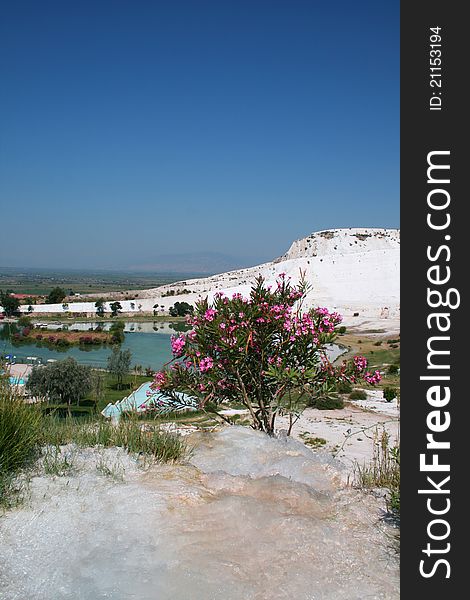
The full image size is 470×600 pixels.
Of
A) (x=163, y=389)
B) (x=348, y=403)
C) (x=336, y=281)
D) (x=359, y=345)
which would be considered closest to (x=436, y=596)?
(x=163, y=389)

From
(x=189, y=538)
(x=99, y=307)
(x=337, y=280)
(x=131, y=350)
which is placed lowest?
(x=131, y=350)

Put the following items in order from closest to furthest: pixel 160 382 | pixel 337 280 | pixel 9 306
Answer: pixel 160 382 → pixel 337 280 → pixel 9 306

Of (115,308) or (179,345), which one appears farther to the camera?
(115,308)

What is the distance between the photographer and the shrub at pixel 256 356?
6301mm

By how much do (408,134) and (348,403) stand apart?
21725 mm

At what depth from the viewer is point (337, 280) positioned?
86.1 metres

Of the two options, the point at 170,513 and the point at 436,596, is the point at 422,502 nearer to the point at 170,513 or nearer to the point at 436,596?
the point at 436,596

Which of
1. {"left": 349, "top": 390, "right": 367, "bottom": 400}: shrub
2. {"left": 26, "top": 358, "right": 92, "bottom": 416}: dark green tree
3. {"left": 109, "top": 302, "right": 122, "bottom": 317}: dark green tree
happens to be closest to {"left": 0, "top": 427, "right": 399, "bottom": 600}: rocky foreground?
{"left": 349, "top": 390, "right": 367, "bottom": 400}: shrub

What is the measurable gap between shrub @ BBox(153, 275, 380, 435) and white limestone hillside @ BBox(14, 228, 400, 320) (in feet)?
176

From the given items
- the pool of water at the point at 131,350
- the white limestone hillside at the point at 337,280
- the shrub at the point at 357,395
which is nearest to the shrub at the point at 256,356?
the shrub at the point at 357,395

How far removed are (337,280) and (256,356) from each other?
81340 millimetres

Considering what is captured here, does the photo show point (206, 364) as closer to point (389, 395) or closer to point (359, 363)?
point (359, 363)

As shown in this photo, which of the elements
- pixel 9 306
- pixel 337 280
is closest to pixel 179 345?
pixel 337 280

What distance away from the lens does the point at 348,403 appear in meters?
23.3
